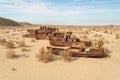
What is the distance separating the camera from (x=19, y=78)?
1195cm

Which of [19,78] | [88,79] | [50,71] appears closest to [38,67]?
→ [50,71]

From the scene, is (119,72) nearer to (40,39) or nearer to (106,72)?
(106,72)

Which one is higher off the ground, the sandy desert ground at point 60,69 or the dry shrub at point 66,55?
the dry shrub at point 66,55

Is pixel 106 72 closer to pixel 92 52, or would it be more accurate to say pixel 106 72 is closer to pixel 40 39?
Result: pixel 92 52

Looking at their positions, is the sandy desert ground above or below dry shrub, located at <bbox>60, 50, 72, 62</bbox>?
below

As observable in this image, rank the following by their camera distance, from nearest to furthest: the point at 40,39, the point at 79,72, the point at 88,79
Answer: the point at 88,79 < the point at 79,72 < the point at 40,39

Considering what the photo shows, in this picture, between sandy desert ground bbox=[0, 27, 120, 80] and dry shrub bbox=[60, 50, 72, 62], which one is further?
dry shrub bbox=[60, 50, 72, 62]

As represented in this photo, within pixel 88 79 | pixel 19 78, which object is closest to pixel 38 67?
pixel 19 78

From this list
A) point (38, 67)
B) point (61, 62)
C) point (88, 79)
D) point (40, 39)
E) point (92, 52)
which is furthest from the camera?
point (40, 39)

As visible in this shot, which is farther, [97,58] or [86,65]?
[97,58]

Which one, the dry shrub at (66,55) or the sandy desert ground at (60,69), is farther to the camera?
the dry shrub at (66,55)

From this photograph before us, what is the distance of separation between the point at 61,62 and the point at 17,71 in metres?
3.18

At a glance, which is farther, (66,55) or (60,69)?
(66,55)

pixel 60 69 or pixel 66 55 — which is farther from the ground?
pixel 66 55
